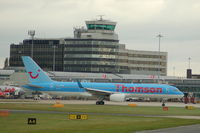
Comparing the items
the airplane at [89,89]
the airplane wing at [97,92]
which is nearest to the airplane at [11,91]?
the airplane at [89,89]

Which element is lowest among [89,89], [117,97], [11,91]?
[117,97]

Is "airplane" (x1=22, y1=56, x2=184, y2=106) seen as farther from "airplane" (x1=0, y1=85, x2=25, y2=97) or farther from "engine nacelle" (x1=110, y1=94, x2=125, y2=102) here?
"airplane" (x1=0, y1=85, x2=25, y2=97)

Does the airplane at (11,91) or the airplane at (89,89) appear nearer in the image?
the airplane at (89,89)

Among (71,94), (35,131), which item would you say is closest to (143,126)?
(35,131)

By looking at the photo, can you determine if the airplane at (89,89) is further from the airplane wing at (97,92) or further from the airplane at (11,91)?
the airplane at (11,91)

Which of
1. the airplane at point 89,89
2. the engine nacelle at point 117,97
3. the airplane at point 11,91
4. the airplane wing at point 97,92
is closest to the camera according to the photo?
the airplane wing at point 97,92

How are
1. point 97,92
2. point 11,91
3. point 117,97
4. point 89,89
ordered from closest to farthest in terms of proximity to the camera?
1. point 89,89
2. point 117,97
3. point 97,92
4. point 11,91

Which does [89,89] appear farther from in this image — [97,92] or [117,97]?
[117,97]

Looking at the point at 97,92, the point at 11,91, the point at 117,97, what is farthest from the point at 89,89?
the point at 11,91

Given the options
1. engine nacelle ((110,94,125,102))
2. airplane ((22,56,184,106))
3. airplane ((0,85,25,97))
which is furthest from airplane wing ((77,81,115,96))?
airplane ((0,85,25,97))

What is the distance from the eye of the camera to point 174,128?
4272 cm

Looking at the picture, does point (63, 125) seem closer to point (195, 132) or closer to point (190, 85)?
point (195, 132)

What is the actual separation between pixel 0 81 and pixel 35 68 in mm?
64155

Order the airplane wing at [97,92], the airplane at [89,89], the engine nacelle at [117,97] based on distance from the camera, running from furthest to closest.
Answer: the airplane at [89,89] → the engine nacelle at [117,97] → the airplane wing at [97,92]
